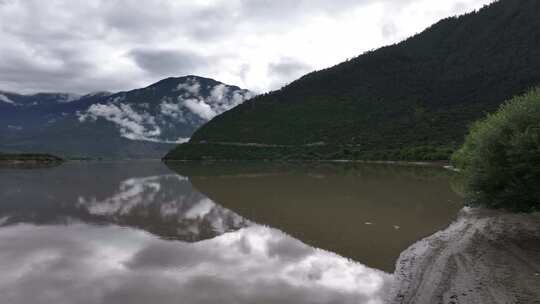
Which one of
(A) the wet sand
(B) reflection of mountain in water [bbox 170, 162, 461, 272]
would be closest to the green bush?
(A) the wet sand

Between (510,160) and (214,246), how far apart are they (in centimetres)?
1374

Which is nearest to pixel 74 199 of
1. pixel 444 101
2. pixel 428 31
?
pixel 444 101

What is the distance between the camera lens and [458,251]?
17.0m

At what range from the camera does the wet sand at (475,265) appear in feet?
40.2

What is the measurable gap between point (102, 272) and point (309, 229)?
38.9 ft

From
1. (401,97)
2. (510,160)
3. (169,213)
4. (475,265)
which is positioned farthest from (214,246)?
(401,97)

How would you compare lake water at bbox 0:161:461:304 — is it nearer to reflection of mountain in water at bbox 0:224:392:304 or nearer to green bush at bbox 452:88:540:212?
reflection of mountain in water at bbox 0:224:392:304

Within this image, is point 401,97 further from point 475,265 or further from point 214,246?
point 475,265

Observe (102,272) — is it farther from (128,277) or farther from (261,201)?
(261,201)

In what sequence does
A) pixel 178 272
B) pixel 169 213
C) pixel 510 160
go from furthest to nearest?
pixel 169 213, pixel 510 160, pixel 178 272

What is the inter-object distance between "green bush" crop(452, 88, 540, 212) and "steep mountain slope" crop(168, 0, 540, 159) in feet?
221

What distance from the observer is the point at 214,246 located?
21.3 meters

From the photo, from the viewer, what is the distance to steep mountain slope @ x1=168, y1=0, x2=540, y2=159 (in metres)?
114

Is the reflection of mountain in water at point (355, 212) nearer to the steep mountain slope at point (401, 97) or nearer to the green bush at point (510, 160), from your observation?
the green bush at point (510, 160)
